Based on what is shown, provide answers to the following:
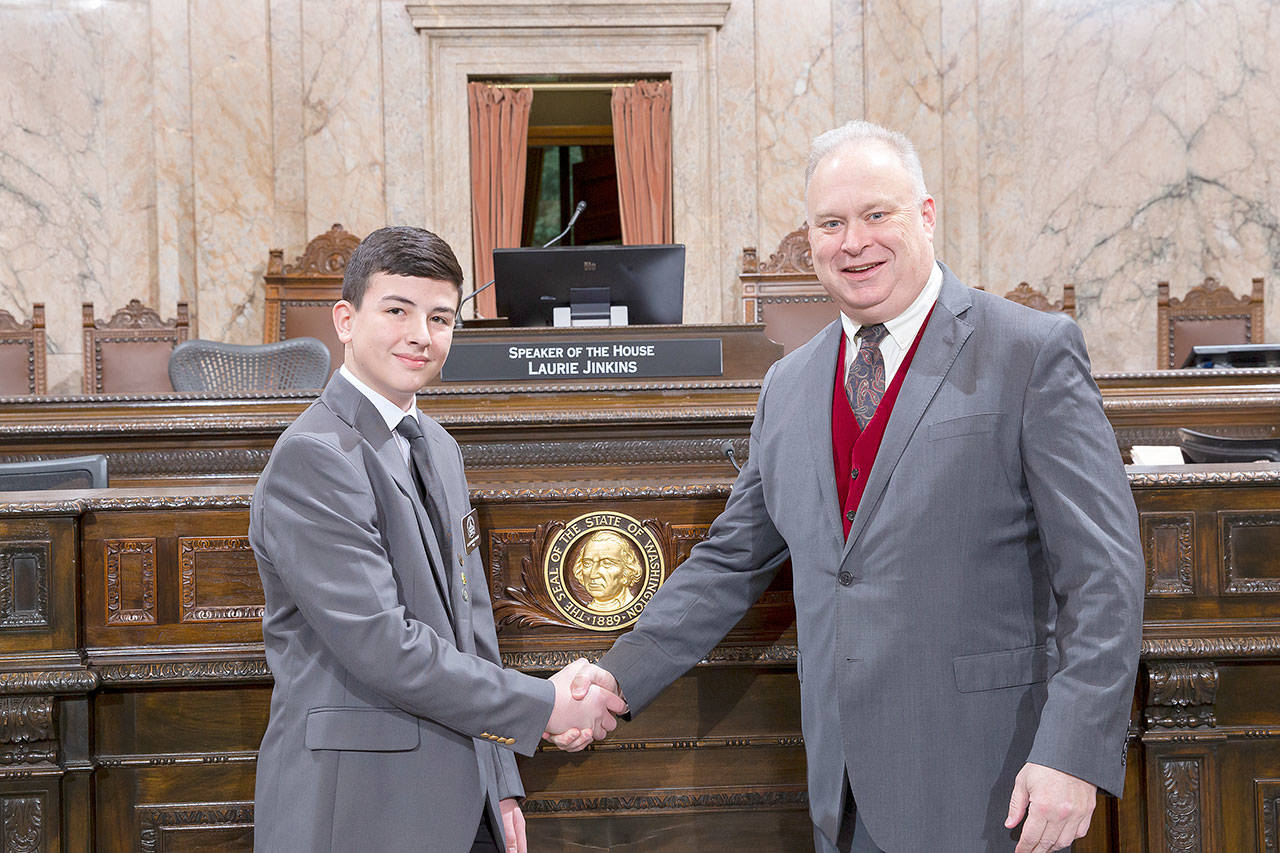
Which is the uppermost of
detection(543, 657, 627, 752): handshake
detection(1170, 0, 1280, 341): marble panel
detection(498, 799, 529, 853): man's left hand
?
detection(1170, 0, 1280, 341): marble panel

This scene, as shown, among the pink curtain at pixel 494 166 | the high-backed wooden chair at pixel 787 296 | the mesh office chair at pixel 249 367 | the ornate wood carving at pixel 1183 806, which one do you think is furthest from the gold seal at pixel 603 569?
the pink curtain at pixel 494 166

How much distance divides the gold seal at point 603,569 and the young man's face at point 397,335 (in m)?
0.43

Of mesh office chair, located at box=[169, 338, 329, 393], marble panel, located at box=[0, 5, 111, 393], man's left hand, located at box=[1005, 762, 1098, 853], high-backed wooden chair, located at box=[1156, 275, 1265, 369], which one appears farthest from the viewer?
marble panel, located at box=[0, 5, 111, 393]

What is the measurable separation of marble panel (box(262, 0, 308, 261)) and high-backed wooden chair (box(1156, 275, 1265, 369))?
21.0 feet

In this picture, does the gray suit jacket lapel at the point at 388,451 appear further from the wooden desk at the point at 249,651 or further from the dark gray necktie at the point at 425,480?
the wooden desk at the point at 249,651

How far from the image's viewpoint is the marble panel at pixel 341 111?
8.27m

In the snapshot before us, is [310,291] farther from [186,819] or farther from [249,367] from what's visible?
[186,819]

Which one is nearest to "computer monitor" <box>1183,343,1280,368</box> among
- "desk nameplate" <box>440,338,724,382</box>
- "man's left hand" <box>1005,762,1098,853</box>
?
"desk nameplate" <box>440,338,724,382</box>

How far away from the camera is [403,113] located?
8.38 metres

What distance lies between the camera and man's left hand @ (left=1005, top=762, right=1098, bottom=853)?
1.38m

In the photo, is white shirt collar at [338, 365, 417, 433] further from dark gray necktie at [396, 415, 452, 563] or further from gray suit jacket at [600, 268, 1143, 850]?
gray suit jacket at [600, 268, 1143, 850]

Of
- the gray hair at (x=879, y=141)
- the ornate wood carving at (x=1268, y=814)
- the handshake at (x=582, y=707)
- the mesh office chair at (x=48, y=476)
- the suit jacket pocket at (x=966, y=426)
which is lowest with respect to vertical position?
the ornate wood carving at (x=1268, y=814)

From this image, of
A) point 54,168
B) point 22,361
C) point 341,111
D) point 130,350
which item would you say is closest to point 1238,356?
point 130,350

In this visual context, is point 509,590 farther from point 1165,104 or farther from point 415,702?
point 1165,104
